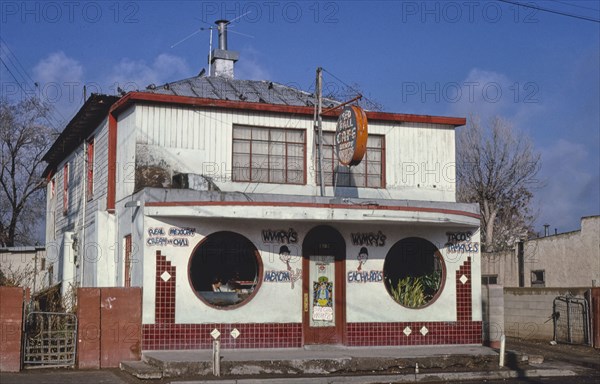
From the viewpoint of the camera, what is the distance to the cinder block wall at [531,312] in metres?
24.3

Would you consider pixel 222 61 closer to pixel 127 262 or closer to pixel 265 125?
pixel 265 125

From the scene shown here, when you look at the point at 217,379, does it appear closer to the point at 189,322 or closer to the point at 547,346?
the point at 189,322

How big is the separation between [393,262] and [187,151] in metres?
5.94

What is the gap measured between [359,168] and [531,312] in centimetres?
823

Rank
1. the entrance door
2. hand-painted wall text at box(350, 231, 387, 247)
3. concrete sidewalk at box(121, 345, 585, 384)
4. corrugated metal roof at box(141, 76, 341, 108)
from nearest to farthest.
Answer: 1. concrete sidewalk at box(121, 345, 585, 384)
2. the entrance door
3. hand-painted wall text at box(350, 231, 387, 247)
4. corrugated metal roof at box(141, 76, 341, 108)

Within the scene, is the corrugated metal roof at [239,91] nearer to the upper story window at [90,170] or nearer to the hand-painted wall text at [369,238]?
the upper story window at [90,170]

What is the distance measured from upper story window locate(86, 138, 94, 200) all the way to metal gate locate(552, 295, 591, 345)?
14198mm

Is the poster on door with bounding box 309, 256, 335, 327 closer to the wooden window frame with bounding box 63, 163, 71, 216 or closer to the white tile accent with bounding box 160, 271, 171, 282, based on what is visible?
the white tile accent with bounding box 160, 271, 171, 282

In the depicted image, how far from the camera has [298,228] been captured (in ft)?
62.2

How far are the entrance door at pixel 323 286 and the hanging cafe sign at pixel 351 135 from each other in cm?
184

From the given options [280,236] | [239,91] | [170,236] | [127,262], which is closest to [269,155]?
[280,236]

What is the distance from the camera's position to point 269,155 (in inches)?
805

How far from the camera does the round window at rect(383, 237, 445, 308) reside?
789 inches

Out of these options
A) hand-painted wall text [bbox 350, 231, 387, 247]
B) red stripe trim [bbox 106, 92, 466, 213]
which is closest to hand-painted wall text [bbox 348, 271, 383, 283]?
hand-painted wall text [bbox 350, 231, 387, 247]
